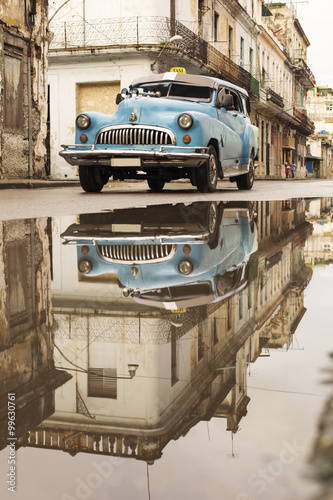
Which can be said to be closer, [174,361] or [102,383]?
[102,383]

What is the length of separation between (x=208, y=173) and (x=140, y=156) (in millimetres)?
1253

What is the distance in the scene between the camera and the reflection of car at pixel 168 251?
2.86m

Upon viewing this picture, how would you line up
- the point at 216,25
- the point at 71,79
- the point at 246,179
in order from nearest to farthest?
the point at 246,179, the point at 71,79, the point at 216,25

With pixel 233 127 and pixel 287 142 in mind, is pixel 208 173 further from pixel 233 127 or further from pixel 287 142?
pixel 287 142

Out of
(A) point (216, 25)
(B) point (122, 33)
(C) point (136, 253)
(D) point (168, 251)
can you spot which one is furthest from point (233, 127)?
(A) point (216, 25)

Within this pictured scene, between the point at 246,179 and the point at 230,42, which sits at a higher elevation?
the point at 230,42

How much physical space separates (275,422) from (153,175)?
10250mm

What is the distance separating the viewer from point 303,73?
5912 centimetres

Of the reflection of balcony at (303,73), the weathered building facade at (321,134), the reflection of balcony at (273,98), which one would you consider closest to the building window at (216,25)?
the reflection of balcony at (273,98)

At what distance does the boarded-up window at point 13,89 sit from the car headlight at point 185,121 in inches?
275

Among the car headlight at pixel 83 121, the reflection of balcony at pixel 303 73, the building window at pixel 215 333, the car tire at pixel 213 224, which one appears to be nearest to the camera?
the building window at pixel 215 333

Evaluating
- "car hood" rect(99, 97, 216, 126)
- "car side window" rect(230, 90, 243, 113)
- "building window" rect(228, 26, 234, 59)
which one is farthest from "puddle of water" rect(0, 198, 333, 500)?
"building window" rect(228, 26, 234, 59)

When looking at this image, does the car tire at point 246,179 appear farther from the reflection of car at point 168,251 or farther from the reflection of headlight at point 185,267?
the reflection of headlight at point 185,267

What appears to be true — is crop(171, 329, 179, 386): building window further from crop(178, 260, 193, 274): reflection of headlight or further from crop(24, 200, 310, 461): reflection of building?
crop(178, 260, 193, 274): reflection of headlight
